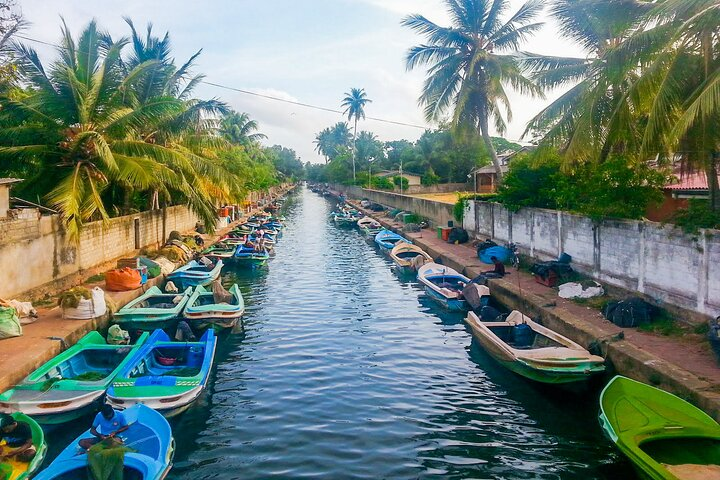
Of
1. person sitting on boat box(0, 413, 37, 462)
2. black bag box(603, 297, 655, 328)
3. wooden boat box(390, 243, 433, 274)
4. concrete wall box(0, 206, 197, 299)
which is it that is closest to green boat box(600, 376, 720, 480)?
black bag box(603, 297, 655, 328)

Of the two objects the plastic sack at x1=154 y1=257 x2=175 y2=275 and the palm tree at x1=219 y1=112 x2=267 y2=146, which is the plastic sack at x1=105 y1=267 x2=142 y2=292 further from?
the palm tree at x1=219 y1=112 x2=267 y2=146

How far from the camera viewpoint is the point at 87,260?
60.4ft

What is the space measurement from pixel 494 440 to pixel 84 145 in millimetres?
14827

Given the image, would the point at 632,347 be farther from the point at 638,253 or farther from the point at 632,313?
the point at 638,253

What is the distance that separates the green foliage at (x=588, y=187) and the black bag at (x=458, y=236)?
6660mm

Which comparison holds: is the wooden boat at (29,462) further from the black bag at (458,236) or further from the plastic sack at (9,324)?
the black bag at (458,236)

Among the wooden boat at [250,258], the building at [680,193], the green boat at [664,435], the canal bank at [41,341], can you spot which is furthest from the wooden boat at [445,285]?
the canal bank at [41,341]

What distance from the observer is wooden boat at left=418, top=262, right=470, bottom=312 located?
658 inches

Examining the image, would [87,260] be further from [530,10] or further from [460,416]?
[530,10]

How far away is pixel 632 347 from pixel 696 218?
304 cm

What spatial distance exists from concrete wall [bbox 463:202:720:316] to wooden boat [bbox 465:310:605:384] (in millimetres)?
2672

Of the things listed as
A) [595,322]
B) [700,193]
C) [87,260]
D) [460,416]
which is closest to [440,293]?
[595,322]

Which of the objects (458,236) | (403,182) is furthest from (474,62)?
(403,182)

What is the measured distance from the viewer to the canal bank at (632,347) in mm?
8641
